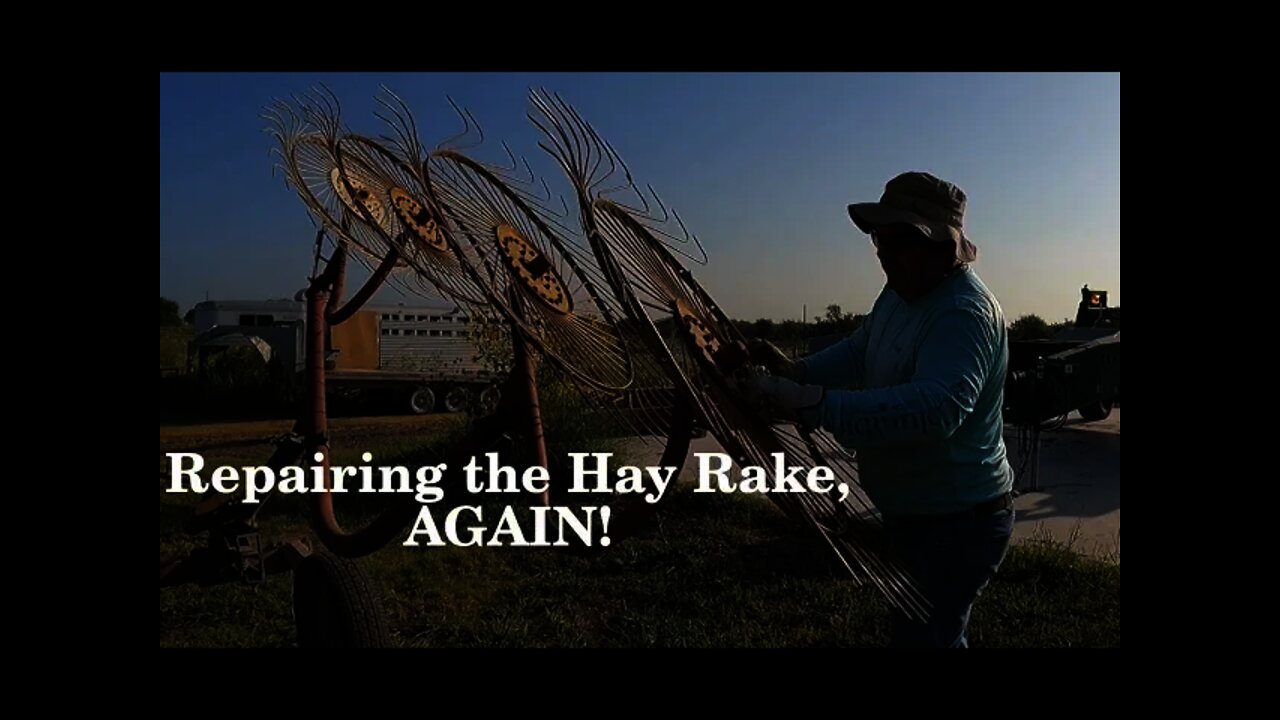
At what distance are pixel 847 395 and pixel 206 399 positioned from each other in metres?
12.6

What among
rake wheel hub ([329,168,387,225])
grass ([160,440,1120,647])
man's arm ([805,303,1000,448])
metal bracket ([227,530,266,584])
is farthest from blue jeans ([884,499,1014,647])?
metal bracket ([227,530,266,584])

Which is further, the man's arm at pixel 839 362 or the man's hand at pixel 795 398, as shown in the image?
the man's arm at pixel 839 362

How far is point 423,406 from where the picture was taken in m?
12.1

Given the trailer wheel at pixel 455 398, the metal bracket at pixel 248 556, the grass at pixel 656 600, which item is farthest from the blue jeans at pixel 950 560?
the trailer wheel at pixel 455 398

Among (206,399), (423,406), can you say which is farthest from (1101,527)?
(206,399)

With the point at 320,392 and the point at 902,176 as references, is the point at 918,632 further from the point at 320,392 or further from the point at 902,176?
the point at 320,392

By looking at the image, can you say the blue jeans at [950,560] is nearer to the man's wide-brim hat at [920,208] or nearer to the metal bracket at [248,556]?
the man's wide-brim hat at [920,208]

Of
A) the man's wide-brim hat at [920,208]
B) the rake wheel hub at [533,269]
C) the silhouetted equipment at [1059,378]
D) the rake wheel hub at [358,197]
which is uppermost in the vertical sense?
the rake wheel hub at [358,197]

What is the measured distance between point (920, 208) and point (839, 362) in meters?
0.56

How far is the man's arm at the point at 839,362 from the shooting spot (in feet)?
7.48

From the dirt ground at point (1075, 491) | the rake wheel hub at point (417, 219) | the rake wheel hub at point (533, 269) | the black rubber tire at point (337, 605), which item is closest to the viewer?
the rake wheel hub at point (533, 269)

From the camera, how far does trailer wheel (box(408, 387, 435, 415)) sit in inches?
472

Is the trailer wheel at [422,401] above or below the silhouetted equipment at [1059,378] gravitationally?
below

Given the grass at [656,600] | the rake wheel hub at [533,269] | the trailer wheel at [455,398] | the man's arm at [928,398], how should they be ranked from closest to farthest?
the man's arm at [928,398] → the rake wheel hub at [533,269] → the grass at [656,600] → the trailer wheel at [455,398]
